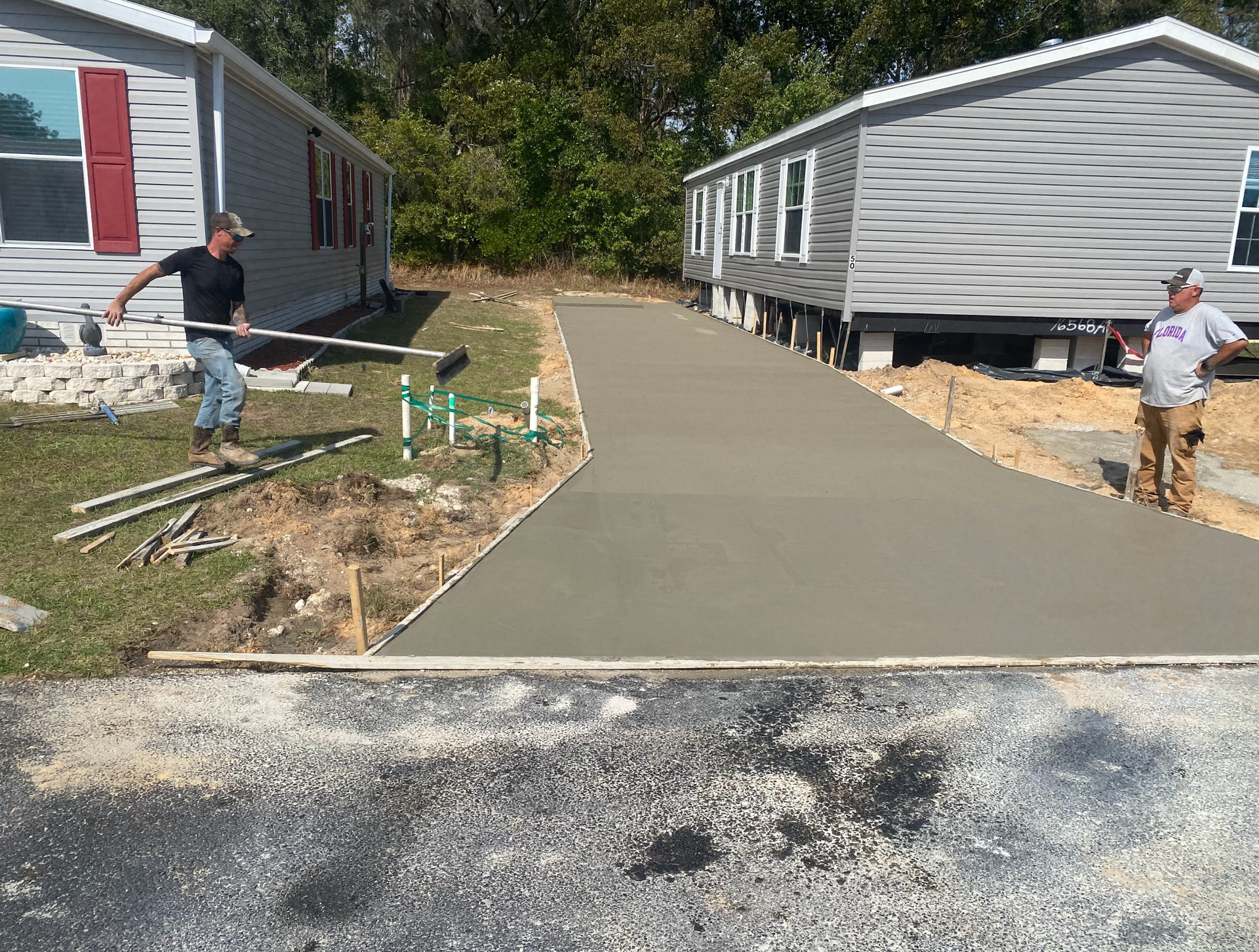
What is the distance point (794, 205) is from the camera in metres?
15.2

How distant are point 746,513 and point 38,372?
6500 millimetres

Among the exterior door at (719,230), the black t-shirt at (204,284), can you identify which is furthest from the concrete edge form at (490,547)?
the exterior door at (719,230)

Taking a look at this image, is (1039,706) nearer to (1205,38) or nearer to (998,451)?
(998,451)

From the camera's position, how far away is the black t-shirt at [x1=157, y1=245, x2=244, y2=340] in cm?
662

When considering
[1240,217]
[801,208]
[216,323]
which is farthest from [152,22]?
[1240,217]

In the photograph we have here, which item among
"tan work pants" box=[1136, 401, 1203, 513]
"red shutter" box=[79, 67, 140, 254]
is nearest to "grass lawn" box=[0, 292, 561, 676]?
"red shutter" box=[79, 67, 140, 254]

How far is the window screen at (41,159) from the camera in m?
9.08

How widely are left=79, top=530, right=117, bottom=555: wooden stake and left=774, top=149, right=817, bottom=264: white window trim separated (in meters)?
11.3

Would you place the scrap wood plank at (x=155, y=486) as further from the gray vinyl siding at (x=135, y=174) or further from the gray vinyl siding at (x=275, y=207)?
the gray vinyl siding at (x=275, y=207)

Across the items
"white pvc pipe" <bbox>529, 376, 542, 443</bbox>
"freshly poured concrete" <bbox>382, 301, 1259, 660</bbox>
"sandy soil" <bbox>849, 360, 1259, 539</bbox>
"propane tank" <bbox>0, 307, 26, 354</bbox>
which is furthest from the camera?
"propane tank" <bbox>0, 307, 26, 354</bbox>

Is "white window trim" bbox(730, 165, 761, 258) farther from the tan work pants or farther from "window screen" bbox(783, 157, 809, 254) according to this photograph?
the tan work pants

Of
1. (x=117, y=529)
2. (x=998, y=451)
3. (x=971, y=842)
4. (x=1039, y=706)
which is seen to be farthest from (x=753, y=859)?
(x=998, y=451)

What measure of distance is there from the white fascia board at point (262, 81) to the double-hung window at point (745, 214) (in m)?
7.49

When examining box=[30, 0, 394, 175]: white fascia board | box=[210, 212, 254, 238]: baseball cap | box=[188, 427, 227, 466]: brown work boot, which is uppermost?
box=[30, 0, 394, 175]: white fascia board
